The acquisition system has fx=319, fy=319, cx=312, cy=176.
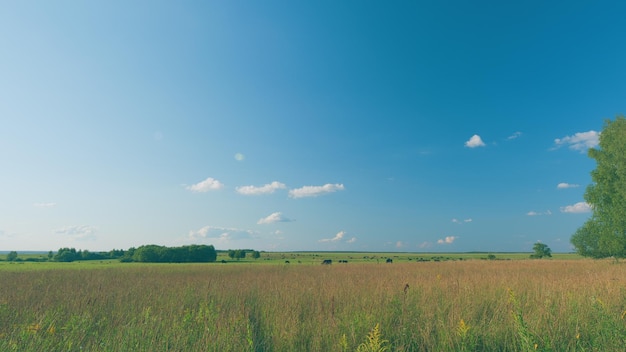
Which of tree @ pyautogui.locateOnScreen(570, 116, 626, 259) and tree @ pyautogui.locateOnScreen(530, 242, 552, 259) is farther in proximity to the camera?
tree @ pyautogui.locateOnScreen(530, 242, 552, 259)

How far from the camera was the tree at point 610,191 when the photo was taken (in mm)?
24578

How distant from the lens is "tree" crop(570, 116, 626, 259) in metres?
24.6

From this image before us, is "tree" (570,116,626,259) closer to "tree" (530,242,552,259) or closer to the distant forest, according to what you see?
the distant forest

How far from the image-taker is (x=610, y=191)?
84.8 ft

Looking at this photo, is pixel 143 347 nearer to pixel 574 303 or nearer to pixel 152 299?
pixel 152 299

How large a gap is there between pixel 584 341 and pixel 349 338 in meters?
3.63

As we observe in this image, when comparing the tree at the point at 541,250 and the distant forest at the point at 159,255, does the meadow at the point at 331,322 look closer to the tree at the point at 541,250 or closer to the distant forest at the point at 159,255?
the distant forest at the point at 159,255

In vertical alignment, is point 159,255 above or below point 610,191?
below

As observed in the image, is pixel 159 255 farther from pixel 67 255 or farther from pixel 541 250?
pixel 541 250

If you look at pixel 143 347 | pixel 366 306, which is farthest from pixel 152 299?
pixel 366 306

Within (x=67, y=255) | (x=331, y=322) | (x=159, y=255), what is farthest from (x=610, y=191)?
(x=67, y=255)

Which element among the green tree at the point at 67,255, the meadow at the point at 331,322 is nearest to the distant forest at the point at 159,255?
the green tree at the point at 67,255

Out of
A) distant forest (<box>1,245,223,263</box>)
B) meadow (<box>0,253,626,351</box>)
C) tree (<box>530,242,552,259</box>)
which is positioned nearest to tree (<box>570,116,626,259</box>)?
meadow (<box>0,253,626,351</box>)

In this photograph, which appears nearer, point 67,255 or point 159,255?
point 159,255
